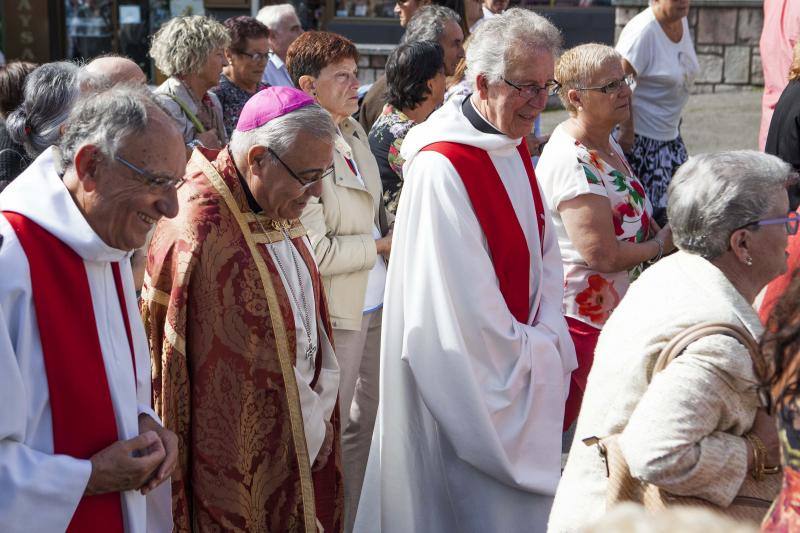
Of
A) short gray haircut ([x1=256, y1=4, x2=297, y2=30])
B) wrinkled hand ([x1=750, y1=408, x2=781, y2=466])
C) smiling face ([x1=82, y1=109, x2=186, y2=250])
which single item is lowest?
wrinkled hand ([x1=750, y1=408, x2=781, y2=466])

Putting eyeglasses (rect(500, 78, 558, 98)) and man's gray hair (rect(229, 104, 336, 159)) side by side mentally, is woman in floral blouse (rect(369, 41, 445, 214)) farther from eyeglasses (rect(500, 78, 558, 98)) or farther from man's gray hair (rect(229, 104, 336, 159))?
man's gray hair (rect(229, 104, 336, 159))

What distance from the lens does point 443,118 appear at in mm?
3969

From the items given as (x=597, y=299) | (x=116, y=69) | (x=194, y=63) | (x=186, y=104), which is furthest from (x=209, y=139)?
(x=597, y=299)

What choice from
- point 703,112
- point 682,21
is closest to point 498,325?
point 682,21

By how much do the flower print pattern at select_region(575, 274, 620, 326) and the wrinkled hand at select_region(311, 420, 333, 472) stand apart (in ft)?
4.67

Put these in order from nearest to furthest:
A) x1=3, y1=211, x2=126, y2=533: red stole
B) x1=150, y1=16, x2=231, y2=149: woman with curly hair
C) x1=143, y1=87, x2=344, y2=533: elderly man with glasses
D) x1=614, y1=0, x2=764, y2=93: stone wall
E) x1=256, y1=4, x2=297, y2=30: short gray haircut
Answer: x1=3, y1=211, x2=126, y2=533: red stole < x1=143, y1=87, x2=344, y2=533: elderly man with glasses < x1=150, y1=16, x2=231, y2=149: woman with curly hair < x1=256, y1=4, x2=297, y2=30: short gray haircut < x1=614, y1=0, x2=764, y2=93: stone wall

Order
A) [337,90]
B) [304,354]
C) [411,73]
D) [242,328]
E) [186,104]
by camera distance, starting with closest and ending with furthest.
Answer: [242,328]
[304,354]
[337,90]
[411,73]
[186,104]

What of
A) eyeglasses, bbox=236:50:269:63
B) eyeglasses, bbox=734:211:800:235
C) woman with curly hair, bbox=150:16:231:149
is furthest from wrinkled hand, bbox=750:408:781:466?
eyeglasses, bbox=236:50:269:63

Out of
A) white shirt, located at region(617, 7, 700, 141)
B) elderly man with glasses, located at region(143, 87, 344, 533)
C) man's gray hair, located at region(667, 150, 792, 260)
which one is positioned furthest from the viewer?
white shirt, located at region(617, 7, 700, 141)

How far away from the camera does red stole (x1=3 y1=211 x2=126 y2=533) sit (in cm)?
244

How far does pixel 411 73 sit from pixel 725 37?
351 inches

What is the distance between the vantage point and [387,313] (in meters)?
3.83

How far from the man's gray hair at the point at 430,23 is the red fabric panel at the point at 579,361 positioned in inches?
83.0

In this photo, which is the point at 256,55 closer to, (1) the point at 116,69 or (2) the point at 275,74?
(2) the point at 275,74
